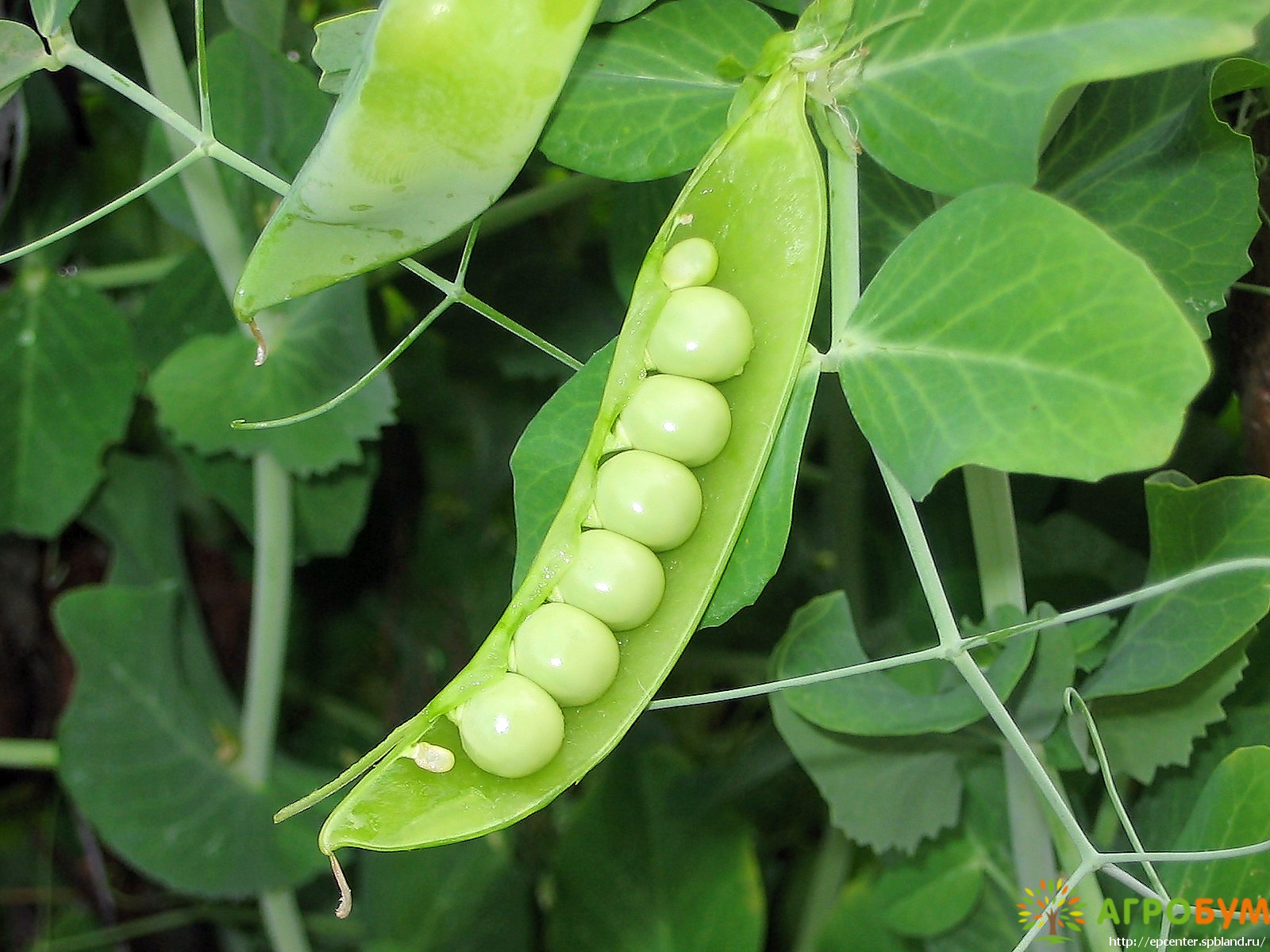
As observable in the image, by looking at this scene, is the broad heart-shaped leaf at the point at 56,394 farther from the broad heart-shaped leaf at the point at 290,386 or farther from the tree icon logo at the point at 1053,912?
the tree icon logo at the point at 1053,912

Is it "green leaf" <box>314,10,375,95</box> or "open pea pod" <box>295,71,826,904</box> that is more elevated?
"green leaf" <box>314,10,375,95</box>

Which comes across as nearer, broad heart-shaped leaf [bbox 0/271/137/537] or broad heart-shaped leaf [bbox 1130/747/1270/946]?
broad heart-shaped leaf [bbox 1130/747/1270/946]

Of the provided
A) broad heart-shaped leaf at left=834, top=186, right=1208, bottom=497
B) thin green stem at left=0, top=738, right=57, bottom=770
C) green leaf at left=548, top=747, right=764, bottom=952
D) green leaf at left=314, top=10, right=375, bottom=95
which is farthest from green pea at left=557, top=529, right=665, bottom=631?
thin green stem at left=0, top=738, right=57, bottom=770

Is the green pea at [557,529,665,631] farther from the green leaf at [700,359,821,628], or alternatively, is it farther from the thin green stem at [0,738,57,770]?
the thin green stem at [0,738,57,770]

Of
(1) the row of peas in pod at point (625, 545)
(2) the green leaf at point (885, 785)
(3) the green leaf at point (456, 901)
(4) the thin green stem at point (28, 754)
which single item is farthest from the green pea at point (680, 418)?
(4) the thin green stem at point (28, 754)

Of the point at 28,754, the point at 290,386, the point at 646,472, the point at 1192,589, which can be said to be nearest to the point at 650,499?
the point at 646,472

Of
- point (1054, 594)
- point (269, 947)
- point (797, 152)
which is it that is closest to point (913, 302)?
A: point (797, 152)

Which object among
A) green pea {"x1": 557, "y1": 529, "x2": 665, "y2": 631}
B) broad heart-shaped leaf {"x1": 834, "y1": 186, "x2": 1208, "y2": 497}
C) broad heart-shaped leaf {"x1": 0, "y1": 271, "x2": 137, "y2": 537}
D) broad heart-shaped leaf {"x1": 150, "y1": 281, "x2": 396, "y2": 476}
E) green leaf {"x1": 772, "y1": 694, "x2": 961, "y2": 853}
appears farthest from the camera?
broad heart-shaped leaf {"x1": 0, "y1": 271, "x2": 137, "y2": 537}

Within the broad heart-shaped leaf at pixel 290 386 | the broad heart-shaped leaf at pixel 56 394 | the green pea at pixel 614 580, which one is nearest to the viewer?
the green pea at pixel 614 580
